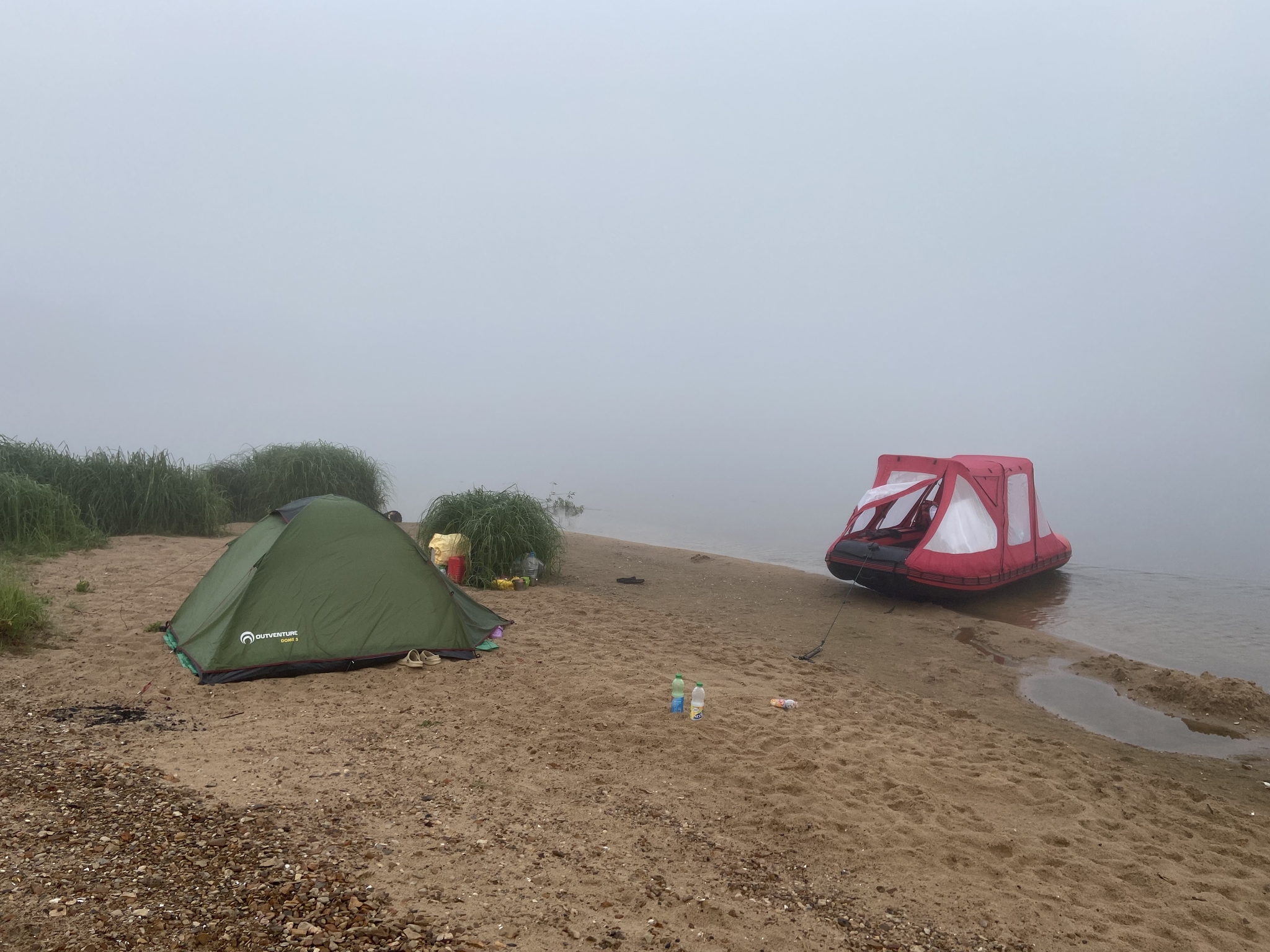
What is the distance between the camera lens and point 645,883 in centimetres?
371

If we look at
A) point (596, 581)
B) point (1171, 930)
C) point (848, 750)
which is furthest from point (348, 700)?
point (596, 581)

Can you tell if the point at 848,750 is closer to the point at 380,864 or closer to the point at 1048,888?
the point at 1048,888

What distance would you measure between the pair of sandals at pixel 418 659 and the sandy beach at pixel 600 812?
0.08 m

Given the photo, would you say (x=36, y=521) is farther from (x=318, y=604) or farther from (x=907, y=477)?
(x=907, y=477)

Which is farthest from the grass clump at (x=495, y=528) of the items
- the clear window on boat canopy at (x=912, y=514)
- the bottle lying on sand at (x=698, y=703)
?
the clear window on boat canopy at (x=912, y=514)

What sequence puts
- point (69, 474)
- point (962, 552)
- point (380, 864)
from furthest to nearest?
point (69, 474), point (962, 552), point (380, 864)

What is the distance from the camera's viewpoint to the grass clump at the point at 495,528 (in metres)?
11.4

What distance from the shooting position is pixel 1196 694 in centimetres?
796

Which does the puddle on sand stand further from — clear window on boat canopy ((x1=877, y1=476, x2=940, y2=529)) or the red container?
the red container

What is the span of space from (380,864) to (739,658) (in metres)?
5.37

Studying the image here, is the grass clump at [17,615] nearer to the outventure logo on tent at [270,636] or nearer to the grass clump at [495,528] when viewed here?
the outventure logo on tent at [270,636]

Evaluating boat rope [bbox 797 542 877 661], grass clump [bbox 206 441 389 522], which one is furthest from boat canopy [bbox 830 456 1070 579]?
grass clump [bbox 206 441 389 522]

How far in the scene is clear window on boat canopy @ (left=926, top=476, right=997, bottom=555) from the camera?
1217cm

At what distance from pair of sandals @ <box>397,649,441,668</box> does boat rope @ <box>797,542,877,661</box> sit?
12.8ft
